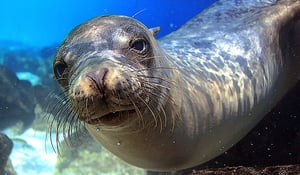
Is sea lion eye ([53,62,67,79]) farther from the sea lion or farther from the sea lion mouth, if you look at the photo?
the sea lion mouth

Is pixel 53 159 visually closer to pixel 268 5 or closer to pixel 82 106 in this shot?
pixel 268 5

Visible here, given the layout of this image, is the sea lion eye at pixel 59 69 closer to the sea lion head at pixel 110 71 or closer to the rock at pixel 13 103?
the sea lion head at pixel 110 71

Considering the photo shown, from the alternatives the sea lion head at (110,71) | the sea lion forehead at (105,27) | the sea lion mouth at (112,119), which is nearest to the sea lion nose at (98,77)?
the sea lion head at (110,71)

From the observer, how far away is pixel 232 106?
293cm

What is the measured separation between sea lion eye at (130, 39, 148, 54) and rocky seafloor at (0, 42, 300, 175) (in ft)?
2.44

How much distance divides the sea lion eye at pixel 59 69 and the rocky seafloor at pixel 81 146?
33 centimetres

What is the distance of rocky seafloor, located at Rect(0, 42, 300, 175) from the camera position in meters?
3.75

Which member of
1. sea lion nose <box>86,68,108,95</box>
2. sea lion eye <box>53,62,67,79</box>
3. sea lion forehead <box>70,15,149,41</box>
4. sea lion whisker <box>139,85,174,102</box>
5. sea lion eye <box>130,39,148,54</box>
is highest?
sea lion forehead <box>70,15,149,41</box>

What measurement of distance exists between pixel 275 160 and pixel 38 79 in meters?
9.88

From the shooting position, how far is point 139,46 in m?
2.30

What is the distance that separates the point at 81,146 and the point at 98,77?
4985 mm

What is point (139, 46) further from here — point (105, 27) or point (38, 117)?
point (38, 117)

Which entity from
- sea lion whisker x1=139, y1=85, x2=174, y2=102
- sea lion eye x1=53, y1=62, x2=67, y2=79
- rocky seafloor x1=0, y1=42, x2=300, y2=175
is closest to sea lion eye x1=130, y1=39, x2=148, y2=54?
sea lion whisker x1=139, y1=85, x2=174, y2=102

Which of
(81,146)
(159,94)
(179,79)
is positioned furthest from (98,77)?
(81,146)
